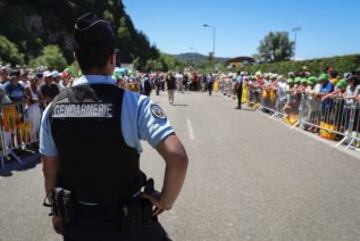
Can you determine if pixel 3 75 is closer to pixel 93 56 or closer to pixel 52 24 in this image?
pixel 93 56

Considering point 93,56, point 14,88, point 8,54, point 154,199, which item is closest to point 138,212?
point 154,199

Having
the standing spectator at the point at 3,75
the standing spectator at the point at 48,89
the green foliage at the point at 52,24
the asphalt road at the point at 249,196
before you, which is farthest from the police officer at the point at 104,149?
the green foliage at the point at 52,24

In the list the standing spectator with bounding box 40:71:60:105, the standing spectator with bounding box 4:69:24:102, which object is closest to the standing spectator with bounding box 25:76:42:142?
the standing spectator with bounding box 40:71:60:105

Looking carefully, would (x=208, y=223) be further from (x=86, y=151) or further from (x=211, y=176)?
(x=86, y=151)

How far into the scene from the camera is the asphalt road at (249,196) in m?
4.61

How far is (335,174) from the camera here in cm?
728

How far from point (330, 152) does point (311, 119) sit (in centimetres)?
370

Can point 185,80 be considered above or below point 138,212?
below

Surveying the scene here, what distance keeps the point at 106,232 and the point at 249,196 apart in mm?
4037

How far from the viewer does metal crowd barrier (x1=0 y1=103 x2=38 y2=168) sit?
7.91 meters

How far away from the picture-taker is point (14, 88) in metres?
8.90

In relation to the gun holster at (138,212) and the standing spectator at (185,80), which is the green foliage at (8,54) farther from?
the gun holster at (138,212)

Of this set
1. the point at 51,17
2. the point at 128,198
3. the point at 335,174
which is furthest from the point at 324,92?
the point at 51,17

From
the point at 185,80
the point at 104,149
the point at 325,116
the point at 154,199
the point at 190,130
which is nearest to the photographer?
the point at 104,149
